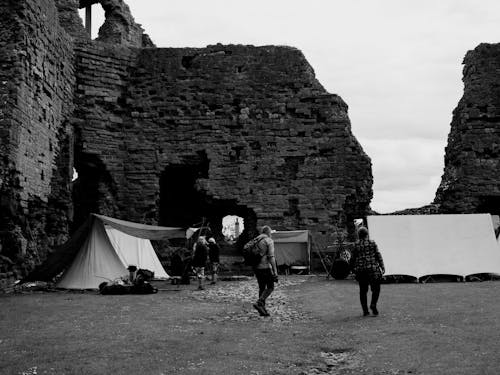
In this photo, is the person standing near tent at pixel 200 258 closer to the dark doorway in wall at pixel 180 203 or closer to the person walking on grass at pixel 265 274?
the person walking on grass at pixel 265 274

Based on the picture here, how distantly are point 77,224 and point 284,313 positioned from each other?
11.9 m

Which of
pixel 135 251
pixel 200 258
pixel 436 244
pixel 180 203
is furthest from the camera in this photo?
pixel 180 203

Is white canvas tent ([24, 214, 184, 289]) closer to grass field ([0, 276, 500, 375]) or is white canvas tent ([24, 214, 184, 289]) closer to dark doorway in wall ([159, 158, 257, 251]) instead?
grass field ([0, 276, 500, 375])

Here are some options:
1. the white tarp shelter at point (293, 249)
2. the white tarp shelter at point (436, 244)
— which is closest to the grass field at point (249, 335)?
the white tarp shelter at point (436, 244)

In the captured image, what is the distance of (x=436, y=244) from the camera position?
578 inches

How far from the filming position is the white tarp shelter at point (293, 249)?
699 inches

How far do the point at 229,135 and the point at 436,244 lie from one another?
24.8 feet

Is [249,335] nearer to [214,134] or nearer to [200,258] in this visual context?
[200,258]

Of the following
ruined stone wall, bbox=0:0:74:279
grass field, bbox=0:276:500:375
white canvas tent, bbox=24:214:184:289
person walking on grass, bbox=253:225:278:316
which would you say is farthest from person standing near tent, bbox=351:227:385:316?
ruined stone wall, bbox=0:0:74:279

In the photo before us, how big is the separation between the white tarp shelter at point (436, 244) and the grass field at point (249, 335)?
2.88 meters

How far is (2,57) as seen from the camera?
13.4m

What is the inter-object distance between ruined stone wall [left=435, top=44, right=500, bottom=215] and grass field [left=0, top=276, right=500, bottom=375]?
8812 mm

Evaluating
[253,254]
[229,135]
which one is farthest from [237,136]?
[253,254]

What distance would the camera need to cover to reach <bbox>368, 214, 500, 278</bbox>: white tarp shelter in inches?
557
